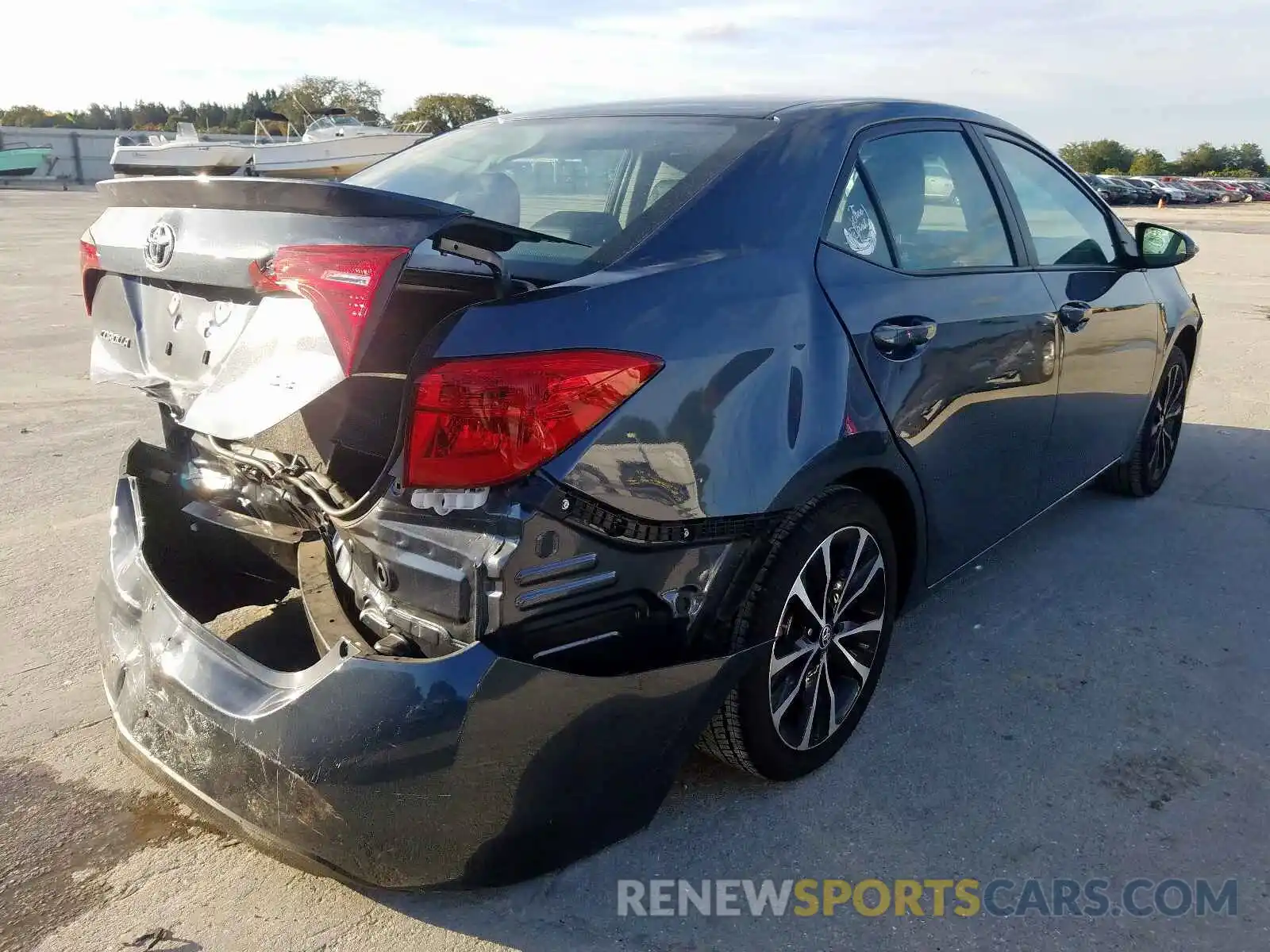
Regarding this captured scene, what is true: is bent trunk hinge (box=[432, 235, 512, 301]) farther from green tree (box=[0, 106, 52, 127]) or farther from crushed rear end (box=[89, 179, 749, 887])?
green tree (box=[0, 106, 52, 127])

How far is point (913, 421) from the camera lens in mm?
2773

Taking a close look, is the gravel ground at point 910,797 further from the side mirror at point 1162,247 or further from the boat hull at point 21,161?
the boat hull at point 21,161

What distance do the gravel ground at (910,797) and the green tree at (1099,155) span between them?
86.0 meters

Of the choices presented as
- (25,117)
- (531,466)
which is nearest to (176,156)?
(531,466)

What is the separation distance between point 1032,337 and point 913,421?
2.66ft

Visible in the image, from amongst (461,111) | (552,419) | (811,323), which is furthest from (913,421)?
(461,111)

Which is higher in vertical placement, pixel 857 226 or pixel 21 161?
pixel 857 226

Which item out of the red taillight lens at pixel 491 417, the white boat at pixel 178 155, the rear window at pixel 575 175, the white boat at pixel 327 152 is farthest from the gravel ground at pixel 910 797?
the white boat at pixel 327 152

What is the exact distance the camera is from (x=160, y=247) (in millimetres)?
2381

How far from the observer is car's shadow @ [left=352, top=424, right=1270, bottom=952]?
7.38 feet

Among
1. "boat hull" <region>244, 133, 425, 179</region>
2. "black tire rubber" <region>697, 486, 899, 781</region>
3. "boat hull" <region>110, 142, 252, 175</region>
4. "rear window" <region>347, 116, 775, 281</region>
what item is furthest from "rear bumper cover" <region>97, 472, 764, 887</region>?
"boat hull" <region>244, 133, 425, 179</region>

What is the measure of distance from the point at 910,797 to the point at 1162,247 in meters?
2.88

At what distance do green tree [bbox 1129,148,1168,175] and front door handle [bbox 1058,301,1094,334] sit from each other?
8802cm

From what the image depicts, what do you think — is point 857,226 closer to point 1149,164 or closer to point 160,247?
point 160,247
